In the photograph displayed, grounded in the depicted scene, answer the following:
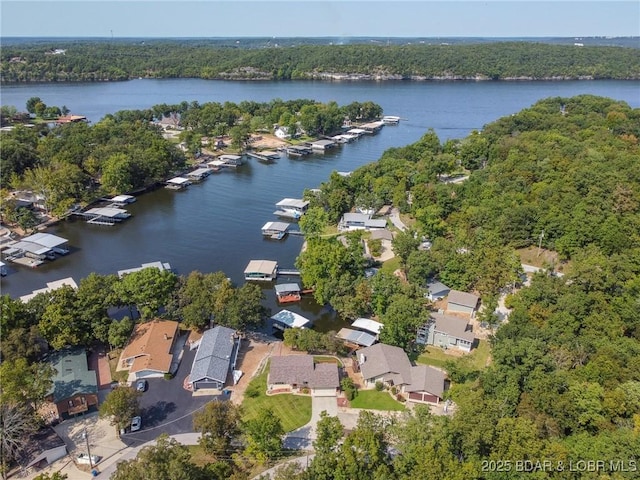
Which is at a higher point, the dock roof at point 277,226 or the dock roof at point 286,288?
the dock roof at point 277,226

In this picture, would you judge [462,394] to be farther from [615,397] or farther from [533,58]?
[533,58]

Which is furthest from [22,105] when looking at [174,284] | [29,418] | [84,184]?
[29,418]

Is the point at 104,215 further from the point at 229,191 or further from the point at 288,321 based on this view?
the point at 288,321

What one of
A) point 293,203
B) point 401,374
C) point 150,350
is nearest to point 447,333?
point 401,374

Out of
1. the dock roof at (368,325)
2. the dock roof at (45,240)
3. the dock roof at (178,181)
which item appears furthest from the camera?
the dock roof at (178,181)

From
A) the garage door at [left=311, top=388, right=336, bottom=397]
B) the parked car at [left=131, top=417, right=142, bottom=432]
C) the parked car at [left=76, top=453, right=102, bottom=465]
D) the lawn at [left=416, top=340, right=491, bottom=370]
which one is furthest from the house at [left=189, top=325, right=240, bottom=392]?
the lawn at [left=416, top=340, right=491, bottom=370]

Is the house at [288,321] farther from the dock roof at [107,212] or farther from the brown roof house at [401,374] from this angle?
the dock roof at [107,212]

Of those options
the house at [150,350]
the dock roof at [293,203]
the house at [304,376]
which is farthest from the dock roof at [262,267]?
the dock roof at [293,203]
